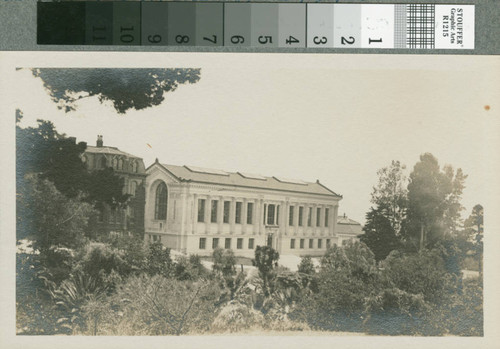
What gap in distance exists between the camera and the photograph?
868 cm

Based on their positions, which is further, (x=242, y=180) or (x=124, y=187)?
(x=242, y=180)

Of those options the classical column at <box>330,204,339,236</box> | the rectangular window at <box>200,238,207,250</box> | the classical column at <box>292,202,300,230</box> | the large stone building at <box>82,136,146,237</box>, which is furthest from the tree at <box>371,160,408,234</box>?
the large stone building at <box>82,136,146,237</box>

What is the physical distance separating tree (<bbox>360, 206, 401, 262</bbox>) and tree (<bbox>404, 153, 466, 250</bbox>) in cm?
19

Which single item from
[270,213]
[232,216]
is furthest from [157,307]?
[270,213]

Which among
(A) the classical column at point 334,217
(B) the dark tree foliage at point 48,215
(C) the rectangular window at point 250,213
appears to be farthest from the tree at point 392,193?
(B) the dark tree foliage at point 48,215

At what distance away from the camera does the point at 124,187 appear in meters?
8.76

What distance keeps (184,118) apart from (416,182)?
2.84 metres

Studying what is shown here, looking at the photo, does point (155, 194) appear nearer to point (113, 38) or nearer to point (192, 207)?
point (192, 207)

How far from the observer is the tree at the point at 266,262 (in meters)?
8.86

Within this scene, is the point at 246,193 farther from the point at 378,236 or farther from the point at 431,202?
the point at 431,202

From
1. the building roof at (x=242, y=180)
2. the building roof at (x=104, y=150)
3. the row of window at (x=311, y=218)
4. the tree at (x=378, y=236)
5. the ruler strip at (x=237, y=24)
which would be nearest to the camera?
the ruler strip at (x=237, y=24)

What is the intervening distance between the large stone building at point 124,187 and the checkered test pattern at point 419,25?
11.4ft

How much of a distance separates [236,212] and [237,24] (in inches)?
86.7

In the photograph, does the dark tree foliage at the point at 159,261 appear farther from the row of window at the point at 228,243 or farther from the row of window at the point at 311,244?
the row of window at the point at 311,244
